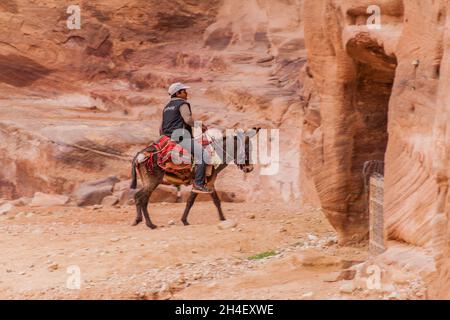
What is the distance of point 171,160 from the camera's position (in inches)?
529

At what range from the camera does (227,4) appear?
1986cm

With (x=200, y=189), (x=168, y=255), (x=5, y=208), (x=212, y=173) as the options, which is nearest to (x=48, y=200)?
(x=5, y=208)

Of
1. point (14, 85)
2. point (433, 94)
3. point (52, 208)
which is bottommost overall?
point (52, 208)

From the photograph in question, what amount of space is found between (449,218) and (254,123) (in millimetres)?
10754

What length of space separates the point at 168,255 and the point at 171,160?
247cm

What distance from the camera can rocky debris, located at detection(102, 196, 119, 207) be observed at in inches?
629

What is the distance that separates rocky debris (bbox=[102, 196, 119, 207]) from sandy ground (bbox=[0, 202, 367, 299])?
95 centimetres

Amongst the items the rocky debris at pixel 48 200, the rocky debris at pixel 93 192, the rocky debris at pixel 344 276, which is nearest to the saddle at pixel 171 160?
the rocky debris at pixel 93 192

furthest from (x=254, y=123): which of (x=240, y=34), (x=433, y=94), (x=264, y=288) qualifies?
(x=433, y=94)

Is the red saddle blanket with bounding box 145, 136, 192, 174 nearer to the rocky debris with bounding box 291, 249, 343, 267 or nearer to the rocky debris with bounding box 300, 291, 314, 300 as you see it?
the rocky debris with bounding box 291, 249, 343, 267

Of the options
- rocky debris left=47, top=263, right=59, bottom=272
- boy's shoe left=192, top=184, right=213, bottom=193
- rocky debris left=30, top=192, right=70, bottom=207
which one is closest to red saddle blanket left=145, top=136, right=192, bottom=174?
boy's shoe left=192, top=184, right=213, bottom=193

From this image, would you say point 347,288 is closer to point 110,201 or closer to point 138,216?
point 138,216

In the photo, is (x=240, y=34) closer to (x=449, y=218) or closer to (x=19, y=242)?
(x=19, y=242)

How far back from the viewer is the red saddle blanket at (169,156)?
13.4m
